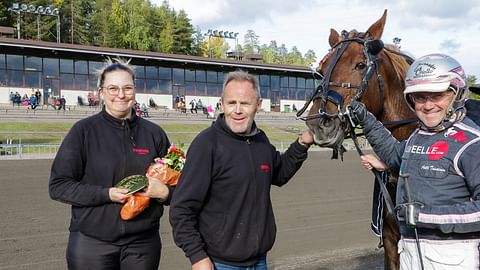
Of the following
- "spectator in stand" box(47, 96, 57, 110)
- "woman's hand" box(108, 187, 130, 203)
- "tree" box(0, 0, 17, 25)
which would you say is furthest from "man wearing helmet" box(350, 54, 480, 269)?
"tree" box(0, 0, 17, 25)

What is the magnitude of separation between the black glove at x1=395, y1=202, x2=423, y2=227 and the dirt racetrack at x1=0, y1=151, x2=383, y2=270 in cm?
307

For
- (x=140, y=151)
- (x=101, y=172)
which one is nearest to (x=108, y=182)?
(x=101, y=172)

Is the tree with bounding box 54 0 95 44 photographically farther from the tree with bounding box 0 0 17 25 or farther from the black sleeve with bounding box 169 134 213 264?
the black sleeve with bounding box 169 134 213 264

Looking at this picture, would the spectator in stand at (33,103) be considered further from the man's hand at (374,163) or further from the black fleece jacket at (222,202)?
the man's hand at (374,163)

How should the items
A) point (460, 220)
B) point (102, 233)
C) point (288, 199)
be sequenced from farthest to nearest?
1. point (288, 199)
2. point (102, 233)
3. point (460, 220)

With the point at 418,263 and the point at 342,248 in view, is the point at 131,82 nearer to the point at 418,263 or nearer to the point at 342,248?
the point at 418,263

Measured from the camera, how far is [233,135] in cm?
258

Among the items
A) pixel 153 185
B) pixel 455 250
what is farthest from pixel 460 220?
pixel 153 185

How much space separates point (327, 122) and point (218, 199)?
35.1 inches

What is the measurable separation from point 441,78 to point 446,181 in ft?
1.66

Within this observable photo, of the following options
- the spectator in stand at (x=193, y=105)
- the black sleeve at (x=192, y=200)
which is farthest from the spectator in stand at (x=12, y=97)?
the black sleeve at (x=192, y=200)

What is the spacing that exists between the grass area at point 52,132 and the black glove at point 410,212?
1556 cm

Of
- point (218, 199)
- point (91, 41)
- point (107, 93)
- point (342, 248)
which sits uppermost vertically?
point (91, 41)

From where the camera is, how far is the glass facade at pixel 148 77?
3441 cm
